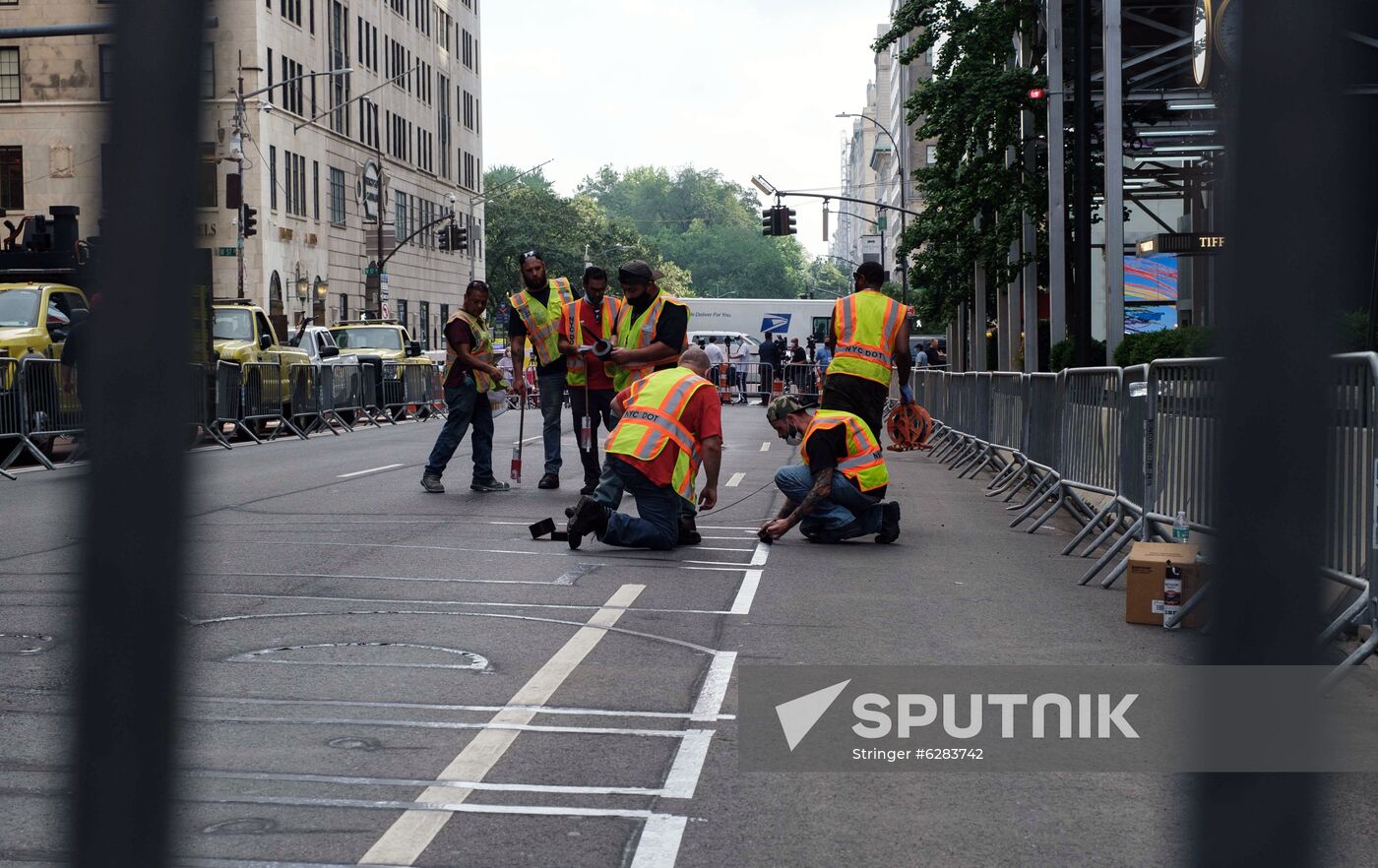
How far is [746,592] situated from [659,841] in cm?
503

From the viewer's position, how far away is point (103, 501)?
89 centimetres

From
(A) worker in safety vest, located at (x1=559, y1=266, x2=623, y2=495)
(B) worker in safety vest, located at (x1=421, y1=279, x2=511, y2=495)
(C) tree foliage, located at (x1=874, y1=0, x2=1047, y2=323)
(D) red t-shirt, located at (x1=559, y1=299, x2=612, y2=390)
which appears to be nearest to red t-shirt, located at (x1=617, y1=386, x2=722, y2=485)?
(A) worker in safety vest, located at (x1=559, y1=266, x2=623, y2=495)

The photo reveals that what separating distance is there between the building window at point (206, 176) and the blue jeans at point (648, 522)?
10.1 m

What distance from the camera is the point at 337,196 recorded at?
2482 inches

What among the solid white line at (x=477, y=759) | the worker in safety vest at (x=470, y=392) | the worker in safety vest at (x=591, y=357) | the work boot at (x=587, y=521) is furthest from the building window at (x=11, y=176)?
the worker in safety vest at (x=470, y=392)

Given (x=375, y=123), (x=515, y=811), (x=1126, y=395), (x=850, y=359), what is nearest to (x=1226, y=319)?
(x=515, y=811)

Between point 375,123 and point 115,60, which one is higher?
point 375,123

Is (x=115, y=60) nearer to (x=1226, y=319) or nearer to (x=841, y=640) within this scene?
(x=1226, y=319)

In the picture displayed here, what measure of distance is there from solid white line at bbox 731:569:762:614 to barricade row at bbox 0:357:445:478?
8.61 feet

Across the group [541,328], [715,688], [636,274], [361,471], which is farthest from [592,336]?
[715,688]

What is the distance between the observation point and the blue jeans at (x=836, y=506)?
11922mm

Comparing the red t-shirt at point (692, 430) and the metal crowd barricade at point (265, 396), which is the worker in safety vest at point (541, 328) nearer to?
the red t-shirt at point (692, 430)

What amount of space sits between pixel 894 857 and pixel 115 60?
3746 mm

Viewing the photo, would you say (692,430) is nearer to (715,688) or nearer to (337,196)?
(715,688)
